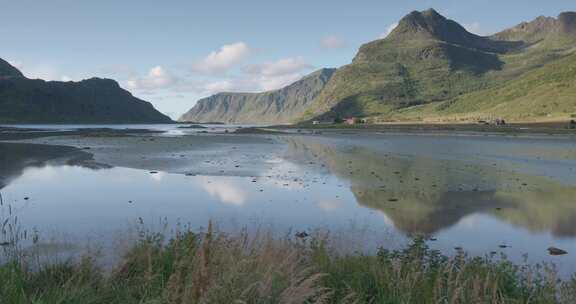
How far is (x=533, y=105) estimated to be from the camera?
157625mm

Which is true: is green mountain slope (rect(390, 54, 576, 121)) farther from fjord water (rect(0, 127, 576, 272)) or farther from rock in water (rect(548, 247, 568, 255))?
rock in water (rect(548, 247, 568, 255))

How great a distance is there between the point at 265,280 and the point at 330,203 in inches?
486

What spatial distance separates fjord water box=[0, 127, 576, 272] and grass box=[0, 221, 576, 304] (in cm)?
278

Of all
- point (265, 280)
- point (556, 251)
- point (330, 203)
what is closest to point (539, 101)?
point (330, 203)

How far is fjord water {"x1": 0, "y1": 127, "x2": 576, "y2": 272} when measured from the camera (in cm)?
1341

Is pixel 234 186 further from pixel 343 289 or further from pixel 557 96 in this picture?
pixel 557 96

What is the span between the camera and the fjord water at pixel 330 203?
1341cm

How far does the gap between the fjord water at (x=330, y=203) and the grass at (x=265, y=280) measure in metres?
2.78

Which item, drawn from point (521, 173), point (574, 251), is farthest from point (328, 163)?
point (574, 251)

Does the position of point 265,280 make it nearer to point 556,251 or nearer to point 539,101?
point 556,251

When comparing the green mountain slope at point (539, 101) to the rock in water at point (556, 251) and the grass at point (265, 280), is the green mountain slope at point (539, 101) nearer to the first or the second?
the rock in water at point (556, 251)

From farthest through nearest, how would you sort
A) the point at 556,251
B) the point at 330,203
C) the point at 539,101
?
the point at 539,101 < the point at 330,203 < the point at 556,251

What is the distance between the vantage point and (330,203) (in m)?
18.8

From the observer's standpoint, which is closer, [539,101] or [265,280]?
[265,280]
